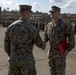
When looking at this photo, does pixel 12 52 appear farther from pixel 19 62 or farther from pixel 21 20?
pixel 21 20

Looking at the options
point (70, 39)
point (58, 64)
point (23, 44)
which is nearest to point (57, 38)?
point (70, 39)

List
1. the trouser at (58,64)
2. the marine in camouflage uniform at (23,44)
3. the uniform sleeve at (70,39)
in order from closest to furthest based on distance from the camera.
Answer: the marine in camouflage uniform at (23,44), the uniform sleeve at (70,39), the trouser at (58,64)

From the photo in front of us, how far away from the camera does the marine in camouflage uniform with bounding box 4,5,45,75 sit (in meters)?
4.26

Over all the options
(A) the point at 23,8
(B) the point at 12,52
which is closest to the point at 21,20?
(A) the point at 23,8

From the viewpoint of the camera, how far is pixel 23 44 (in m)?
4.29

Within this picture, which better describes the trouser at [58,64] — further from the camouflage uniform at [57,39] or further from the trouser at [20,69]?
the trouser at [20,69]

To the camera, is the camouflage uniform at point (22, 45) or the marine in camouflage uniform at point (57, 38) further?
the marine in camouflage uniform at point (57, 38)

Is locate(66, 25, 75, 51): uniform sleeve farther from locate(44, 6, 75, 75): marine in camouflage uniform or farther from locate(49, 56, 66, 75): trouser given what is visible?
locate(49, 56, 66, 75): trouser

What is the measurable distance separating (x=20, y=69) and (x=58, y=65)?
1.27 metres

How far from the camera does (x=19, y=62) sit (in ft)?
14.0

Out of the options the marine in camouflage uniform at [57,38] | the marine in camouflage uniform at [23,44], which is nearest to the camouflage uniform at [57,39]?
the marine in camouflage uniform at [57,38]

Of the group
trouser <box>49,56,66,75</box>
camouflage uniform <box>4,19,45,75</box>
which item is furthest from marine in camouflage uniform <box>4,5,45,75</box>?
trouser <box>49,56,66,75</box>

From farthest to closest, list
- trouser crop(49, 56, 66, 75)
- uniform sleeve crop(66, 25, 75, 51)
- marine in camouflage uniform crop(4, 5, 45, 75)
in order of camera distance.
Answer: trouser crop(49, 56, 66, 75) → uniform sleeve crop(66, 25, 75, 51) → marine in camouflage uniform crop(4, 5, 45, 75)

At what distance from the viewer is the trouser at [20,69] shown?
427cm
